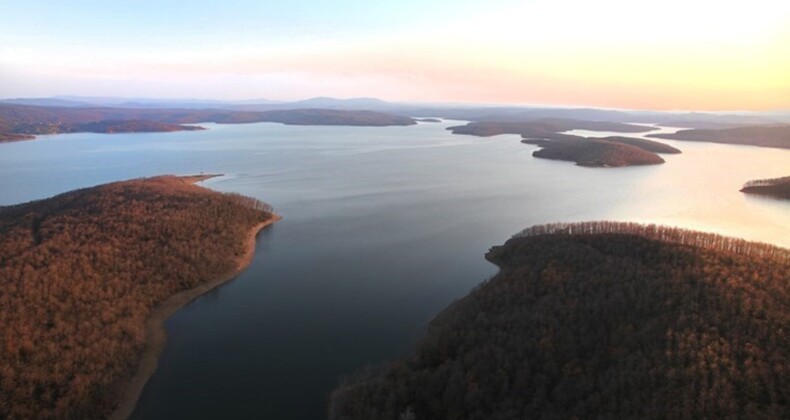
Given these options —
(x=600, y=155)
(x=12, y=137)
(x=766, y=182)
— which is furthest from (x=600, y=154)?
(x=12, y=137)

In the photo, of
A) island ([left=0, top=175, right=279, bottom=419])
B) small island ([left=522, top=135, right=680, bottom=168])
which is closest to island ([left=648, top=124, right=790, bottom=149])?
small island ([left=522, top=135, right=680, bottom=168])

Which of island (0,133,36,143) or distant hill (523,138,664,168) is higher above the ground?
island (0,133,36,143)

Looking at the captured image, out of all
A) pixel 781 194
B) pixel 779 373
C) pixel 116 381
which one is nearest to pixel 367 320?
pixel 116 381

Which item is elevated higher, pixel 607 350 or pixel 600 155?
pixel 600 155

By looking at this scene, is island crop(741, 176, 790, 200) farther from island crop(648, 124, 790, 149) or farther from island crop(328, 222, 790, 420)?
island crop(648, 124, 790, 149)

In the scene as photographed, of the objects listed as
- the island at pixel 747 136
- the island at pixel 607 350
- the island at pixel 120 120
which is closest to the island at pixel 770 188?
the island at pixel 607 350

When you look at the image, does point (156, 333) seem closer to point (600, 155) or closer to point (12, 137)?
point (600, 155)

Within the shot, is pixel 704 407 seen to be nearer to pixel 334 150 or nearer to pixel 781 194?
pixel 781 194
